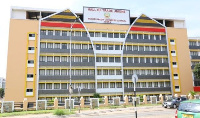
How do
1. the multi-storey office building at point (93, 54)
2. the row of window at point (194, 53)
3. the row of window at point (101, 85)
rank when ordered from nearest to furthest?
the multi-storey office building at point (93, 54) → the row of window at point (101, 85) → the row of window at point (194, 53)

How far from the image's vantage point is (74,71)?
4425 centimetres

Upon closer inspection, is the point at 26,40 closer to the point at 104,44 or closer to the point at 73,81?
the point at 73,81

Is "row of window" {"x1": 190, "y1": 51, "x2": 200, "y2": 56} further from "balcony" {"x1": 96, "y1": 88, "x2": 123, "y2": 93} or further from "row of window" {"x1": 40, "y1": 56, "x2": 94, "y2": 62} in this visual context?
"row of window" {"x1": 40, "y1": 56, "x2": 94, "y2": 62}

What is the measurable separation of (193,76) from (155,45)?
42.4ft

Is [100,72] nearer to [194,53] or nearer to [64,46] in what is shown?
[64,46]

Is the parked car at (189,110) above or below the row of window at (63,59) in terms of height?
below

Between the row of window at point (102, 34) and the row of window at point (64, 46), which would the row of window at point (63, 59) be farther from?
the row of window at point (102, 34)

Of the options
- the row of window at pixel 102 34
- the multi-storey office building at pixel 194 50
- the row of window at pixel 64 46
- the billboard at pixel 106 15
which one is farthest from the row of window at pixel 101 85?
the billboard at pixel 106 15

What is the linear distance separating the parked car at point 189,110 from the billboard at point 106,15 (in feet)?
127

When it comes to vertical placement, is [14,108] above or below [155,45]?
below

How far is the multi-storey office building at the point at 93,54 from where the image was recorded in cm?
4191

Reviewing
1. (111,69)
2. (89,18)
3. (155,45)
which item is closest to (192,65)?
(155,45)

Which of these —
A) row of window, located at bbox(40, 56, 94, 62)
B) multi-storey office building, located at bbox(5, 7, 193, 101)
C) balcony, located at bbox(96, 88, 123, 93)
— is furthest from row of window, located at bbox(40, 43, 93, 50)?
balcony, located at bbox(96, 88, 123, 93)

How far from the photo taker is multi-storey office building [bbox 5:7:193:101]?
41.9m
